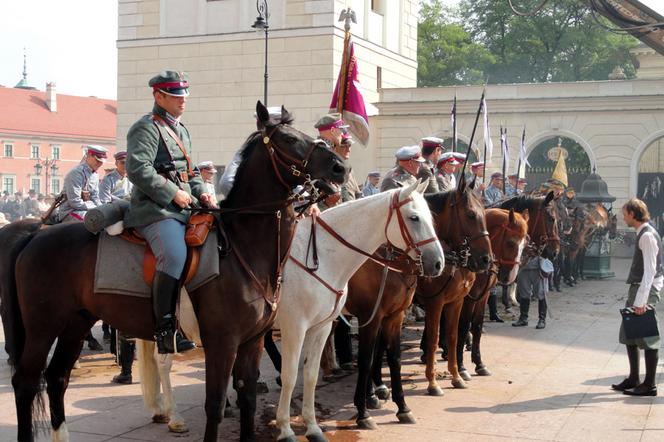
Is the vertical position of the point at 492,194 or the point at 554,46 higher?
the point at 554,46

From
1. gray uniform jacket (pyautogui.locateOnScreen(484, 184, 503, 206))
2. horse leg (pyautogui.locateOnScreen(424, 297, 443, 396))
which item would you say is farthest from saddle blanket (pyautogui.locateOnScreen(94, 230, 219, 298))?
gray uniform jacket (pyautogui.locateOnScreen(484, 184, 503, 206))

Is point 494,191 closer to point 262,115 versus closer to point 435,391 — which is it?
point 435,391

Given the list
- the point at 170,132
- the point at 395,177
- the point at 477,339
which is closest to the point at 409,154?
the point at 395,177

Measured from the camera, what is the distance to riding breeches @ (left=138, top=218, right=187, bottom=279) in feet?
18.2

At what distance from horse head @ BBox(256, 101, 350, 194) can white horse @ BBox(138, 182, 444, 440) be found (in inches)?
44.2

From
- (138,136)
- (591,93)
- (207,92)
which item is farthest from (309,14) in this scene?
(138,136)

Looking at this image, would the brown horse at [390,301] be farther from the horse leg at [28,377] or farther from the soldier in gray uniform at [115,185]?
the soldier in gray uniform at [115,185]

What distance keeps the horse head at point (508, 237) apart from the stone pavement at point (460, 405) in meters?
1.33

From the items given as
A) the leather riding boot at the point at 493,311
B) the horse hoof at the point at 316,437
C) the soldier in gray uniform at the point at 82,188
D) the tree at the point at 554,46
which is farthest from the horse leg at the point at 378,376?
the tree at the point at 554,46

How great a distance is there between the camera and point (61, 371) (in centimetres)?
636

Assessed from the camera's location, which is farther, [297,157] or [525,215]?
[525,215]

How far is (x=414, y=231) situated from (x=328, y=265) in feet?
2.50

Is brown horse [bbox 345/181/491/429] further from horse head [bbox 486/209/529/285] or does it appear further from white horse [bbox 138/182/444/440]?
horse head [bbox 486/209/529/285]

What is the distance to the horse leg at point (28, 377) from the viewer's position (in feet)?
19.4
